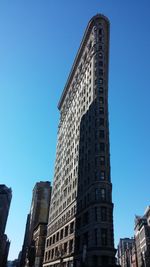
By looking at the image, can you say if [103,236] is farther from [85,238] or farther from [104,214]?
[85,238]

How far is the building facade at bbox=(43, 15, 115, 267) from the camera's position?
6231 centimetres

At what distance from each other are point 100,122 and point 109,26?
50.0 meters

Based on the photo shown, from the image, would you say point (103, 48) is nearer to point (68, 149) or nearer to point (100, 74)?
point (100, 74)

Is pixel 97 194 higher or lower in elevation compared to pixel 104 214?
higher

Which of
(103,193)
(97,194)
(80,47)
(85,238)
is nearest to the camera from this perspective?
(85,238)

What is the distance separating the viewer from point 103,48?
99000 millimetres

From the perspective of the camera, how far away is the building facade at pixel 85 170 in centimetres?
6231

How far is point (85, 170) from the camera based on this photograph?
78.7 metres

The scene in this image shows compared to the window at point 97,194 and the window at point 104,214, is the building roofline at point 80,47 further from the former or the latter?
the window at point 104,214

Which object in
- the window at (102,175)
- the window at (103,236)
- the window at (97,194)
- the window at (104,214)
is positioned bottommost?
the window at (103,236)

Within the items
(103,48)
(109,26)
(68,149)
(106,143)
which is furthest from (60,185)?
(109,26)

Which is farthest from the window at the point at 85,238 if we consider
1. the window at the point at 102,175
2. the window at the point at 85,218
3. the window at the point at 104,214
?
the window at the point at 102,175

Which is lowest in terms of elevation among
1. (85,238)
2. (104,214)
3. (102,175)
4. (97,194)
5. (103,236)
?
(103,236)

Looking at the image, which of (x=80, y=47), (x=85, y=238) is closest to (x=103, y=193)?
(x=85, y=238)
